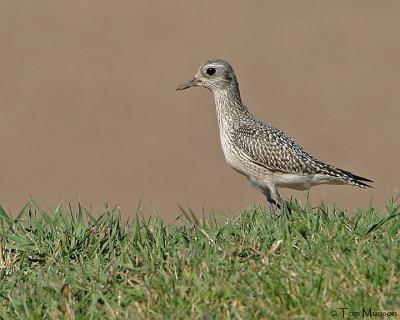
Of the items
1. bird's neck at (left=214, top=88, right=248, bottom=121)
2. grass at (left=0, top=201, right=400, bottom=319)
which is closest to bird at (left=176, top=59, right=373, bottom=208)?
bird's neck at (left=214, top=88, right=248, bottom=121)

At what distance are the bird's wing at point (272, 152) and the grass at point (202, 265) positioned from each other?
9.30 feet

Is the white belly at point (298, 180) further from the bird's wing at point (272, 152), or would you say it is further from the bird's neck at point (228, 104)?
the bird's neck at point (228, 104)

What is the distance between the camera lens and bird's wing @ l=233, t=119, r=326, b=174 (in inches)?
452

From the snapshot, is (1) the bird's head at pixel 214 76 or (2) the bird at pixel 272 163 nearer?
(2) the bird at pixel 272 163

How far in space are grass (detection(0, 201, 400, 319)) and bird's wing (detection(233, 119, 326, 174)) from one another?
9.30ft

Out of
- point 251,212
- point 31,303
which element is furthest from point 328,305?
point 251,212

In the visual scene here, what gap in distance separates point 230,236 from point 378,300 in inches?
77.4

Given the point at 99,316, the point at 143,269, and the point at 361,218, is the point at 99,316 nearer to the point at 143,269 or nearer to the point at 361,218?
the point at 143,269

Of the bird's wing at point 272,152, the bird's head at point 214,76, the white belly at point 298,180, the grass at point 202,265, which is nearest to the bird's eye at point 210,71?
the bird's head at point 214,76

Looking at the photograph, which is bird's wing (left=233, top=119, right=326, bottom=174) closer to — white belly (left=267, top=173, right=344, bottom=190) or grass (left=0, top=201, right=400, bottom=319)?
white belly (left=267, top=173, right=344, bottom=190)

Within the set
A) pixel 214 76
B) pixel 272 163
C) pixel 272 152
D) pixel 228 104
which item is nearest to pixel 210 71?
pixel 214 76

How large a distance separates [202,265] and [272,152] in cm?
495

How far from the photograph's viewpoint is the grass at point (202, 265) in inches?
241

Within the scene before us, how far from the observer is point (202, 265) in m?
6.77
